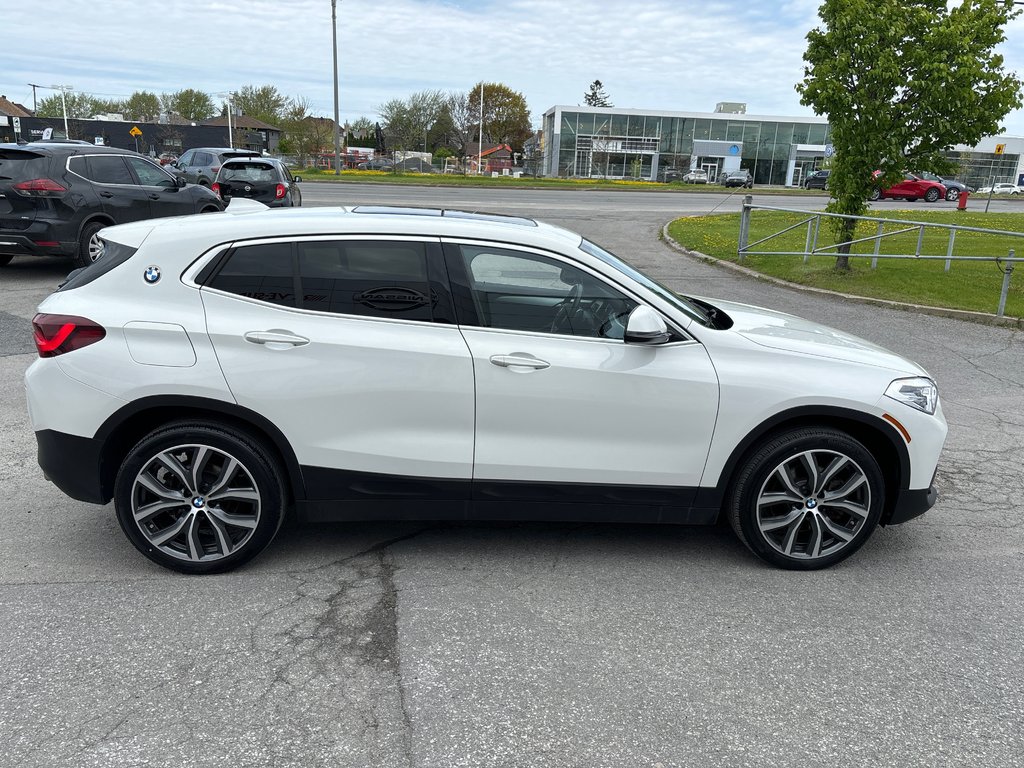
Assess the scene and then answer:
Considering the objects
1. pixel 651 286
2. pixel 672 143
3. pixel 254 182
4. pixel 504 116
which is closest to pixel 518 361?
pixel 651 286

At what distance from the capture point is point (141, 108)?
312 feet

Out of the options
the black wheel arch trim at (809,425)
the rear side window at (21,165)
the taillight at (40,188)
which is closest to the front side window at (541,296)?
the black wheel arch trim at (809,425)

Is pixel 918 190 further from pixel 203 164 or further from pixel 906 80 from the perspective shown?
pixel 203 164

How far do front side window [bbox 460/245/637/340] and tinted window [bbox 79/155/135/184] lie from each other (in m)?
10.0

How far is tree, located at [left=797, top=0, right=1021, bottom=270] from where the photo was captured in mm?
12141

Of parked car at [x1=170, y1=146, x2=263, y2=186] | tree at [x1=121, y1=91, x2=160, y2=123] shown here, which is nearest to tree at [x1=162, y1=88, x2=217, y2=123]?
tree at [x1=121, y1=91, x2=160, y2=123]

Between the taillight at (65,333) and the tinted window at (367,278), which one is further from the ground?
the tinted window at (367,278)

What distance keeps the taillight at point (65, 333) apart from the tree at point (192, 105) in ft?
337

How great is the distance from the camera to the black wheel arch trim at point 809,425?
388 cm

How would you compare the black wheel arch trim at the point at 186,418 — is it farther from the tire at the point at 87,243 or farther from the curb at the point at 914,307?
the curb at the point at 914,307

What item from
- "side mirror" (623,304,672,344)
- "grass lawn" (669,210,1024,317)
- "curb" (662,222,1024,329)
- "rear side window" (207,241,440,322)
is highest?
Result: "rear side window" (207,241,440,322)

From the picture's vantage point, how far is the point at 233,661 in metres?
3.20

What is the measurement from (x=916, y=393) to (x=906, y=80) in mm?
10406

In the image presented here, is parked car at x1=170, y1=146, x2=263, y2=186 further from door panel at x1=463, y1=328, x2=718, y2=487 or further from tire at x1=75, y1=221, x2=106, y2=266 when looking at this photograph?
door panel at x1=463, y1=328, x2=718, y2=487
